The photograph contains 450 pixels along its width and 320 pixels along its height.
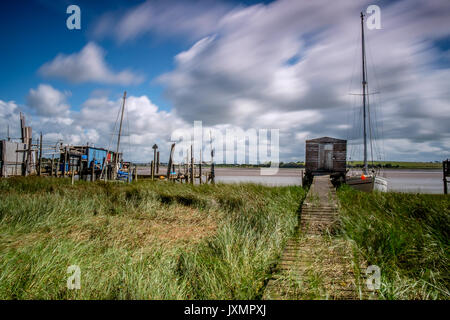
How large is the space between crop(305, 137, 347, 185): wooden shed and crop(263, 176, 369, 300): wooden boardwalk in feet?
45.1

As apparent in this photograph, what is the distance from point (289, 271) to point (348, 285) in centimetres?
67

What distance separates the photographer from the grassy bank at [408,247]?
3129 millimetres

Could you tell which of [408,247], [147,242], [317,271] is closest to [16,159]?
[147,242]

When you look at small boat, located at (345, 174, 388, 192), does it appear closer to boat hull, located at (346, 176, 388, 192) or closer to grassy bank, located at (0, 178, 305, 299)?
boat hull, located at (346, 176, 388, 192)

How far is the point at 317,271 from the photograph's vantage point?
3.23 meters

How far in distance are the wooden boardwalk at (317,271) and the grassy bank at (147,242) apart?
0.31m

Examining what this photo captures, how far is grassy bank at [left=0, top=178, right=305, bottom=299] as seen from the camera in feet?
10.9

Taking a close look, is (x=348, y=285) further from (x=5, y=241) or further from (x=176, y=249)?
(x=5, y=241)

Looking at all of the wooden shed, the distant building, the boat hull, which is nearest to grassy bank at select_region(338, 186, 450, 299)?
the wooden shed

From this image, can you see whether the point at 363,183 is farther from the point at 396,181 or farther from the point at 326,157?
the point at 396,181

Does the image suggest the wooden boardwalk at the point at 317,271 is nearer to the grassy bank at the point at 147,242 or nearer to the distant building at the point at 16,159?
the grassy bank at the point at 147,242

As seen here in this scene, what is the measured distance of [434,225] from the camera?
520 cm

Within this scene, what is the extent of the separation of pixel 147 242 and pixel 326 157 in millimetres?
15474

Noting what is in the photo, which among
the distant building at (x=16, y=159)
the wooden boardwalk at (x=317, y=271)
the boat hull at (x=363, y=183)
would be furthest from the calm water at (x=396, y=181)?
the distant building at (x=16, y=159)
